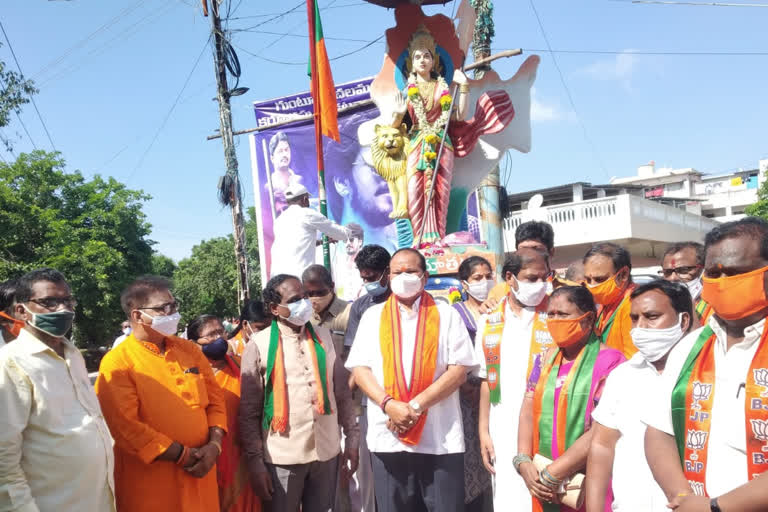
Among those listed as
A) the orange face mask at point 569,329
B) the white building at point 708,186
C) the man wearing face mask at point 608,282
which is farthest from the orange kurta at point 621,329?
the white building at point 708,186

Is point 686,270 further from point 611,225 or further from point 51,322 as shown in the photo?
point 611,225

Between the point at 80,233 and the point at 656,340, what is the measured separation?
23.4 metres

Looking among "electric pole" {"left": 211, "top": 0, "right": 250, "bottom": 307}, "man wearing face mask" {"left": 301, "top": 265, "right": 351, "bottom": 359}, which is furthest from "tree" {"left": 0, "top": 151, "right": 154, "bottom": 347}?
"man wearing face mask" {"left": 301, "top": 265, "right": 351, "bottom": 359}

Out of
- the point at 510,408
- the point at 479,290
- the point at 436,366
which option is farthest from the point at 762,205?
the point at 436,366

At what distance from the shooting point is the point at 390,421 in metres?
3.10

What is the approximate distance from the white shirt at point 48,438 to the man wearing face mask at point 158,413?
187 millimetres

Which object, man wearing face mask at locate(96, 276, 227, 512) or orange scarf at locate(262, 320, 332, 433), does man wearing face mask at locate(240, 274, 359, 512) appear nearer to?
orange scarf at locate(262, 320, 332, 433)

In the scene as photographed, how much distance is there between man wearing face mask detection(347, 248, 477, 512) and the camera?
3109 mm

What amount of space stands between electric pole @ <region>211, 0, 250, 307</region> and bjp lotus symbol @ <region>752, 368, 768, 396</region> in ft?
38.1

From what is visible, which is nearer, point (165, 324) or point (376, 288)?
point (165, 324)

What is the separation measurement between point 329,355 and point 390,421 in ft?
2.38

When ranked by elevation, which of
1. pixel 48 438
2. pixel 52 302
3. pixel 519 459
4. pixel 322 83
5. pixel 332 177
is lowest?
pixel 519 459

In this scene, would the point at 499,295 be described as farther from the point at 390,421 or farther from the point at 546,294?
the point at 390,421

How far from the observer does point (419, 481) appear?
3178 millimetres
